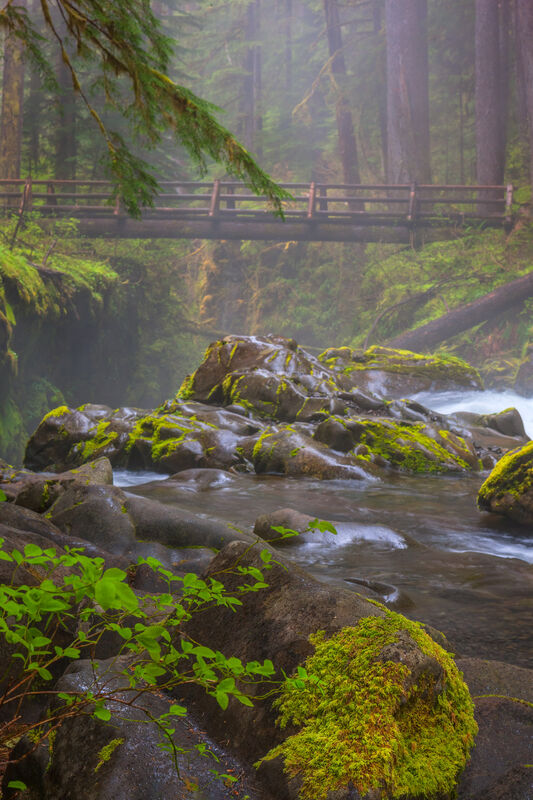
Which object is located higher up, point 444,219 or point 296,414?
point 444,219

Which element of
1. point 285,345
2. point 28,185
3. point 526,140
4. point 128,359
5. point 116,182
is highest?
point 526,140

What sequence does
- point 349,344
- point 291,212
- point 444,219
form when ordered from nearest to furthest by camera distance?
point 291,212, point 444,219, point 349,344

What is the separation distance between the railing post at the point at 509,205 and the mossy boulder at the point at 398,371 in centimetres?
626

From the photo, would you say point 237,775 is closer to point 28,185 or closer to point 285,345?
point 285,345

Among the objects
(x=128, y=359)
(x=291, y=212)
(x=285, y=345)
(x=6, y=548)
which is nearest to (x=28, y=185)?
(x=128, y=359)

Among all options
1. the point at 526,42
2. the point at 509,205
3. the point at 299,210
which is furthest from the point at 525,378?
the point at 526,42

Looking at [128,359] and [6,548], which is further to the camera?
[128,359]

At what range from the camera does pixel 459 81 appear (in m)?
24.2

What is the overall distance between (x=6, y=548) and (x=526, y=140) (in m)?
20.7

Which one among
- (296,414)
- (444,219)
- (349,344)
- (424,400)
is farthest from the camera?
(349,344)

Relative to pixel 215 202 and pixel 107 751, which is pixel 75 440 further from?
pixel 215 202

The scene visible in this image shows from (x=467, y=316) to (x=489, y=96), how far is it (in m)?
6.75

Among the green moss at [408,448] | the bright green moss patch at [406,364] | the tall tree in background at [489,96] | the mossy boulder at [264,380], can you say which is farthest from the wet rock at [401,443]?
the tall tree in background at [489,96]

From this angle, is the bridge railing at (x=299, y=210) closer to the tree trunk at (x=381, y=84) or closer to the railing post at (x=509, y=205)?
the railing post at (x=509, y=205)
